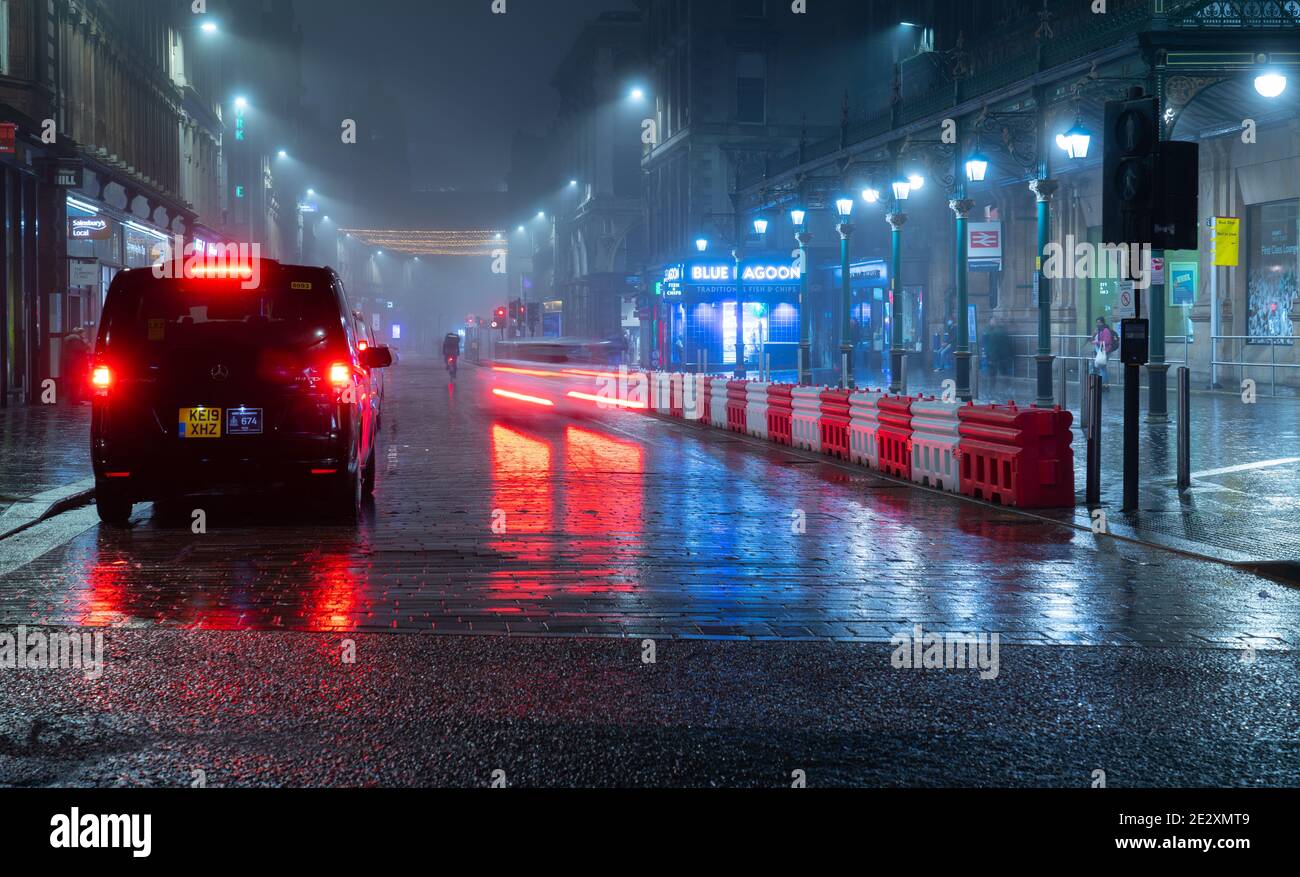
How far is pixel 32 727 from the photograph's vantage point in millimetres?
5551

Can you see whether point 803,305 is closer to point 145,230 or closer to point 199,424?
point 145,230

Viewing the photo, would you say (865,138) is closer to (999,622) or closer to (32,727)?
(999,622)

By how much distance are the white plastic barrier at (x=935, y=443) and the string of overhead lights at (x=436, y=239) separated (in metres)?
98.4

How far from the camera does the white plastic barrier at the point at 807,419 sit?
1936 centimetres

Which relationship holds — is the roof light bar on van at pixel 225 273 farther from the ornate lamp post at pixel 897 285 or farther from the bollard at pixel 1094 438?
Answer: the ornate lamp post at pixel 897 285

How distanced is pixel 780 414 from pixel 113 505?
11560 millimetres

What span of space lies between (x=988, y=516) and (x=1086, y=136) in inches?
540

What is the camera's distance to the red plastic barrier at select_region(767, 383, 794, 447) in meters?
20.8

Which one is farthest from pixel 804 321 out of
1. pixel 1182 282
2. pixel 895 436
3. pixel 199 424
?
pixel 199 424

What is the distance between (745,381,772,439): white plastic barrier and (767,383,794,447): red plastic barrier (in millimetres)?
294

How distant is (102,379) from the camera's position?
36.8ft

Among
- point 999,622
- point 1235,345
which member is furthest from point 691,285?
point 999,622

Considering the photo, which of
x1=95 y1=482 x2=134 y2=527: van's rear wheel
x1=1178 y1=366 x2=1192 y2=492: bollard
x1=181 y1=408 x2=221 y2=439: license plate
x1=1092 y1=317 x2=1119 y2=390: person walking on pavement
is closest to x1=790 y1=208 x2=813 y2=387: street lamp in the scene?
x1=1092 y1=317 x2=1119 y2=390: person walking on pavement

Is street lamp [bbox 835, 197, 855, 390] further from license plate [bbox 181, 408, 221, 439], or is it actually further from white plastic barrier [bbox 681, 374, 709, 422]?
license plate [bbox 181, 408, 221, 439]
